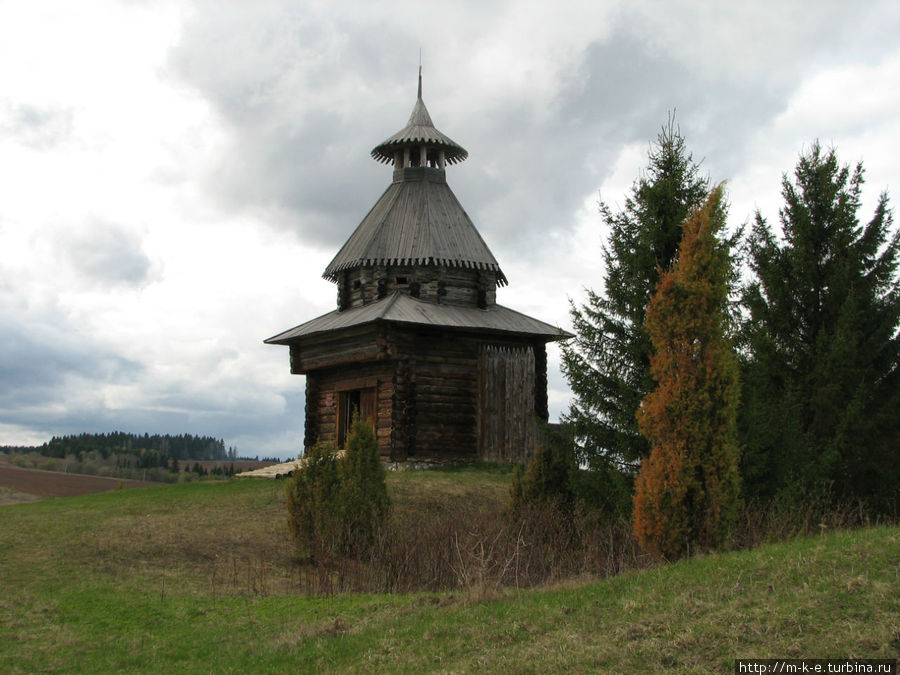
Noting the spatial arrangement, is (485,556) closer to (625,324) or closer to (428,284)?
(625,324)

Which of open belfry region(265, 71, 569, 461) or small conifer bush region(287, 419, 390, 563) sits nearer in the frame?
small conifer bush region(287, 419, 390, 563)

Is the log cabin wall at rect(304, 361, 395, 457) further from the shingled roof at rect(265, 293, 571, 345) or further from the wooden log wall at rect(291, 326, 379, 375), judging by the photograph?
the shingled roof at rect(265, 293, 571, 345)

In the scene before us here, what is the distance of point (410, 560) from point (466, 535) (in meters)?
1.16

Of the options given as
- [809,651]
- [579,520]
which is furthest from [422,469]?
[809,651]

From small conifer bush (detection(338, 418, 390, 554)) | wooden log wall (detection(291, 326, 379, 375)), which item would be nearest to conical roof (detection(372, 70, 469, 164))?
wooden log wall (detection(291, 326, 379, 375))

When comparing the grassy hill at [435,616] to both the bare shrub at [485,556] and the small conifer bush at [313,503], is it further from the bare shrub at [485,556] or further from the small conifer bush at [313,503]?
the bare shrub at [485,556]

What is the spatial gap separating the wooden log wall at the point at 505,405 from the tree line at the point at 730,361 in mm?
7088

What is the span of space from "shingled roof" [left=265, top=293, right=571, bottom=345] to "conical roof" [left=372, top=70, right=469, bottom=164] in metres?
6.10

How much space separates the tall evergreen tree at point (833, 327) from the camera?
21.2 meters

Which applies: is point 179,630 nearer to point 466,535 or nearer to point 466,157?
point 466,535

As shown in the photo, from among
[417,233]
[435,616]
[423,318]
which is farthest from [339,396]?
[435,616]

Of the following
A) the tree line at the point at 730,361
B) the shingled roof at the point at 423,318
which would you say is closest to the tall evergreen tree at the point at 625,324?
the tree line at the point at 730,361

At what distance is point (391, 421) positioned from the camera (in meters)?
25.0

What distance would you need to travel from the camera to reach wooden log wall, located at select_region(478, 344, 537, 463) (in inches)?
1028
